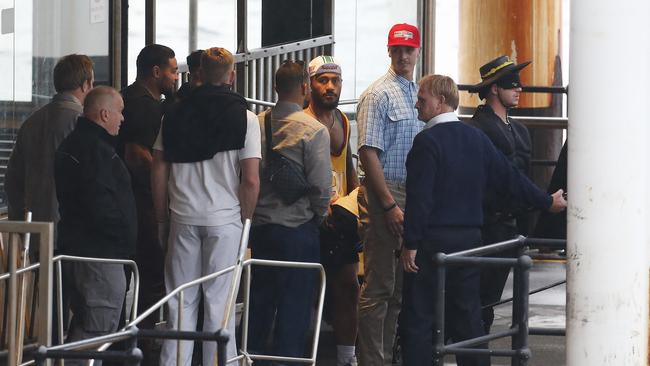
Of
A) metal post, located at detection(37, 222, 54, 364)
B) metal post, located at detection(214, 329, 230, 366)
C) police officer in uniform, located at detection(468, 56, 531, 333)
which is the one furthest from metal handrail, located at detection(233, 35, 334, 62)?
metal post, located at detection(214, 329, 230, 366)

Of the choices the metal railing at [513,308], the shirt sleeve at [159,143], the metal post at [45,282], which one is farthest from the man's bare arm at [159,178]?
the metal post at [45,282]

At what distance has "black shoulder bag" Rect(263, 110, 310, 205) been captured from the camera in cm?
698

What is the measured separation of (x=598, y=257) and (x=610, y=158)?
0.35 m

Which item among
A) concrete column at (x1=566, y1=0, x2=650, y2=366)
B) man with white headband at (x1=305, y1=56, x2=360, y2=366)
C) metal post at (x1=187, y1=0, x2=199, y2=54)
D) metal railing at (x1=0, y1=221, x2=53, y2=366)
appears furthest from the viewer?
metal post at (x1=187, y1=0, x2=199, y2=54)

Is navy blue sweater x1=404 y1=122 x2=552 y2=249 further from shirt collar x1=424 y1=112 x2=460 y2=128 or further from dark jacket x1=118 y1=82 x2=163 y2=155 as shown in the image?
dark jacket x1=118 y1=82 x2=163 y2=155

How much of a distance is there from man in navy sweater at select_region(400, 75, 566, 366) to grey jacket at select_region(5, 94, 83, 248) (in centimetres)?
178

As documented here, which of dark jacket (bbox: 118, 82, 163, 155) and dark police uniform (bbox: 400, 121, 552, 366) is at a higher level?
dark jacket (bbox: 118, 82, 163, 155)

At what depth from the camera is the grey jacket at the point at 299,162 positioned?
6973 millimetres

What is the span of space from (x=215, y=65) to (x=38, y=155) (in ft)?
3.63

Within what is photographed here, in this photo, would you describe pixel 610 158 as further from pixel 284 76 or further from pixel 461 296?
pixel 284 76

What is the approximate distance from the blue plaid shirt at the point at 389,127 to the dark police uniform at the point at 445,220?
0.87 metres

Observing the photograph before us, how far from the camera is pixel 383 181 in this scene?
24.1 ft

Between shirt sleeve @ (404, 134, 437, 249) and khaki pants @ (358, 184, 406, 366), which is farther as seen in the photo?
khaki pants @ (358, 184, 406, 366)

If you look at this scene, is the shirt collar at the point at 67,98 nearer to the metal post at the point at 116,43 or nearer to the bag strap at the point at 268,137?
the bag strap at the point at 268,137
